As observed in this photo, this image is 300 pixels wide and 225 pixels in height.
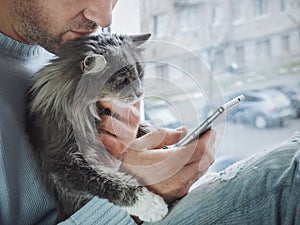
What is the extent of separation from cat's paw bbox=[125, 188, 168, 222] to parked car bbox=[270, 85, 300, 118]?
64 centimetres

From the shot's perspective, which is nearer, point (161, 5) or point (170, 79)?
point (170, 79)

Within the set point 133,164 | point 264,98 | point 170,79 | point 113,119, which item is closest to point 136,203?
point 133,164

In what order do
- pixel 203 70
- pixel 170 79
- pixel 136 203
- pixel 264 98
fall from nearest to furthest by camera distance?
pixel 136 203 < pixel 170 79 < pixel 203 70 < pixel 264 98

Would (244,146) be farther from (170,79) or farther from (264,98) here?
(170,79)

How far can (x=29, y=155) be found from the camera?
3.14 ft

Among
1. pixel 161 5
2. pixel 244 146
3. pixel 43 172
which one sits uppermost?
pixel 161 5

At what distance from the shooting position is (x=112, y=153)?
0.95 m

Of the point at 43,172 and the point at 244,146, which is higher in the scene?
the point at 43,172

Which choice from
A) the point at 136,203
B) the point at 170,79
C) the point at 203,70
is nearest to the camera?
the point at 136,203

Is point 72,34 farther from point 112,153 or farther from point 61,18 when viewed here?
point 112,153

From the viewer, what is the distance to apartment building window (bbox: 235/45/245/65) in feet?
4.46

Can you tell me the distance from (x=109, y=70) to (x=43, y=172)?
253 millimetres

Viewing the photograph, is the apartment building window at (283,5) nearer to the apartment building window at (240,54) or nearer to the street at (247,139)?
the apartment building window at (240,54)

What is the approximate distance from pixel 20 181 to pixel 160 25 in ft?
2.27
